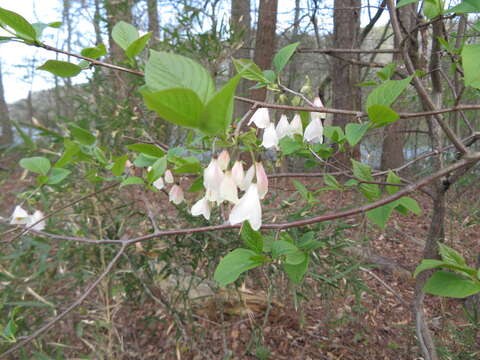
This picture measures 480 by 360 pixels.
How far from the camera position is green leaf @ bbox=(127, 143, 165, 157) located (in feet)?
2.57

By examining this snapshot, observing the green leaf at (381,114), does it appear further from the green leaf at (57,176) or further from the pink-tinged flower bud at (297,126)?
the green leaf at (57,176)

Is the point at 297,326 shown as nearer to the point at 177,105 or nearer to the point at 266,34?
the point at 177,105

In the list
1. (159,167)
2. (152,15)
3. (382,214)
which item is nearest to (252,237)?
(159,167)

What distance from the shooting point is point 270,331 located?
2.49 meters

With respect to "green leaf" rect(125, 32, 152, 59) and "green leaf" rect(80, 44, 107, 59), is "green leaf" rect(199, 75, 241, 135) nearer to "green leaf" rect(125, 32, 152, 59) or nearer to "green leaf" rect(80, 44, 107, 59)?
"green leaf" rect(125, 32, 152, 59)

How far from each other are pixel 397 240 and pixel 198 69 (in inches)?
155

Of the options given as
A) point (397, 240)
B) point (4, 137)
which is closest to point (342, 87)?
point (397, 240)

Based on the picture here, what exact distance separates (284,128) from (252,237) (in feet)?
1.62

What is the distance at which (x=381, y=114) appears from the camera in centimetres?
71

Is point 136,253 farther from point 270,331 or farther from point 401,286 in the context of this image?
point 401,286

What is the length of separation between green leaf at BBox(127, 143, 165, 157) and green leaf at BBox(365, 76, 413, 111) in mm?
541

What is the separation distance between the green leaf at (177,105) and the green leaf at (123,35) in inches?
19.9

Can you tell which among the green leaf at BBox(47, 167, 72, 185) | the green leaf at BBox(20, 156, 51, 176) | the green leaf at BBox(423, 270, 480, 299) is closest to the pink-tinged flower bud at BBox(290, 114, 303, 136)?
the green leaf at BBox(423, 270, 480, 299)

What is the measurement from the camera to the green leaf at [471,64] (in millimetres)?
657
